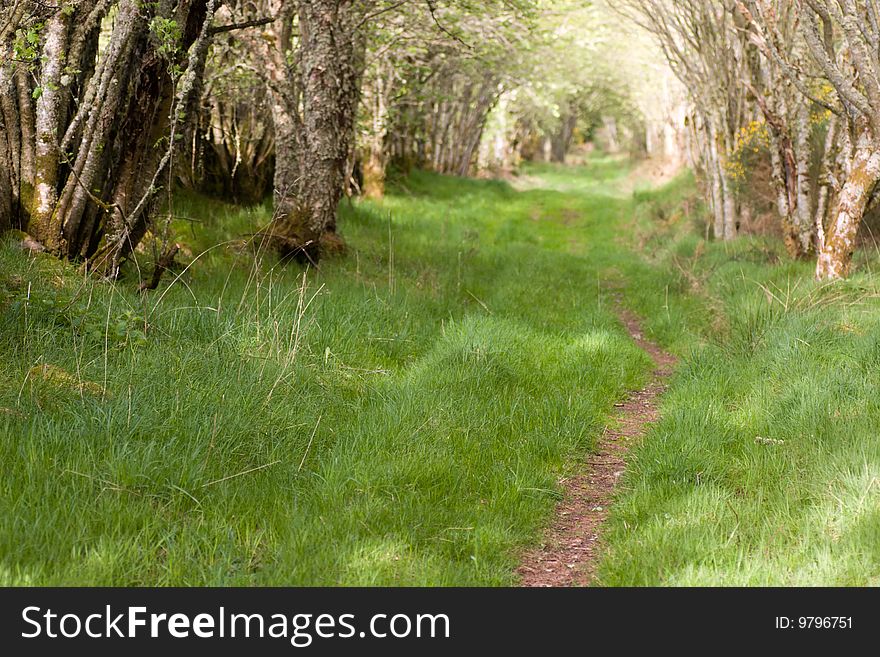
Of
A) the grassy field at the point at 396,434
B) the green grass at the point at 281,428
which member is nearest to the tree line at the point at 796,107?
the grassy field at the point at 396,434

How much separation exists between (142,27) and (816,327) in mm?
5989

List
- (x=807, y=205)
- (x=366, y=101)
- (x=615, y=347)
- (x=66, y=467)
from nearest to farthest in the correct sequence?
(x=66, y=467) < (x=615, y=347) < (x=807, y=205) < (x=366, y=101)

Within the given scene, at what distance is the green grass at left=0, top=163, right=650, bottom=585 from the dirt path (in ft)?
0.35

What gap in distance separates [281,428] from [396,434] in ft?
2.21

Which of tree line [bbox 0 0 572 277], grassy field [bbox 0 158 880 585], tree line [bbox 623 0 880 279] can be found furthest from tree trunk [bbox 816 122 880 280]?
tree line [bbox 0 0 572 277]

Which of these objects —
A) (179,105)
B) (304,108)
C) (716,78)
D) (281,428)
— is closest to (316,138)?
(304,108)

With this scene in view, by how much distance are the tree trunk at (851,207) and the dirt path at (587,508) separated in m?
3.09

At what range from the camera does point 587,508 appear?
4.41 meters

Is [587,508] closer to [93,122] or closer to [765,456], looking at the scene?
[765,456]

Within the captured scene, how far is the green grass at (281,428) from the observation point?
3.37 meters

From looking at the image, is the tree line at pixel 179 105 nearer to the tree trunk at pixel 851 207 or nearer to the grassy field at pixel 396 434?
the grassy field at pixel 396 434
